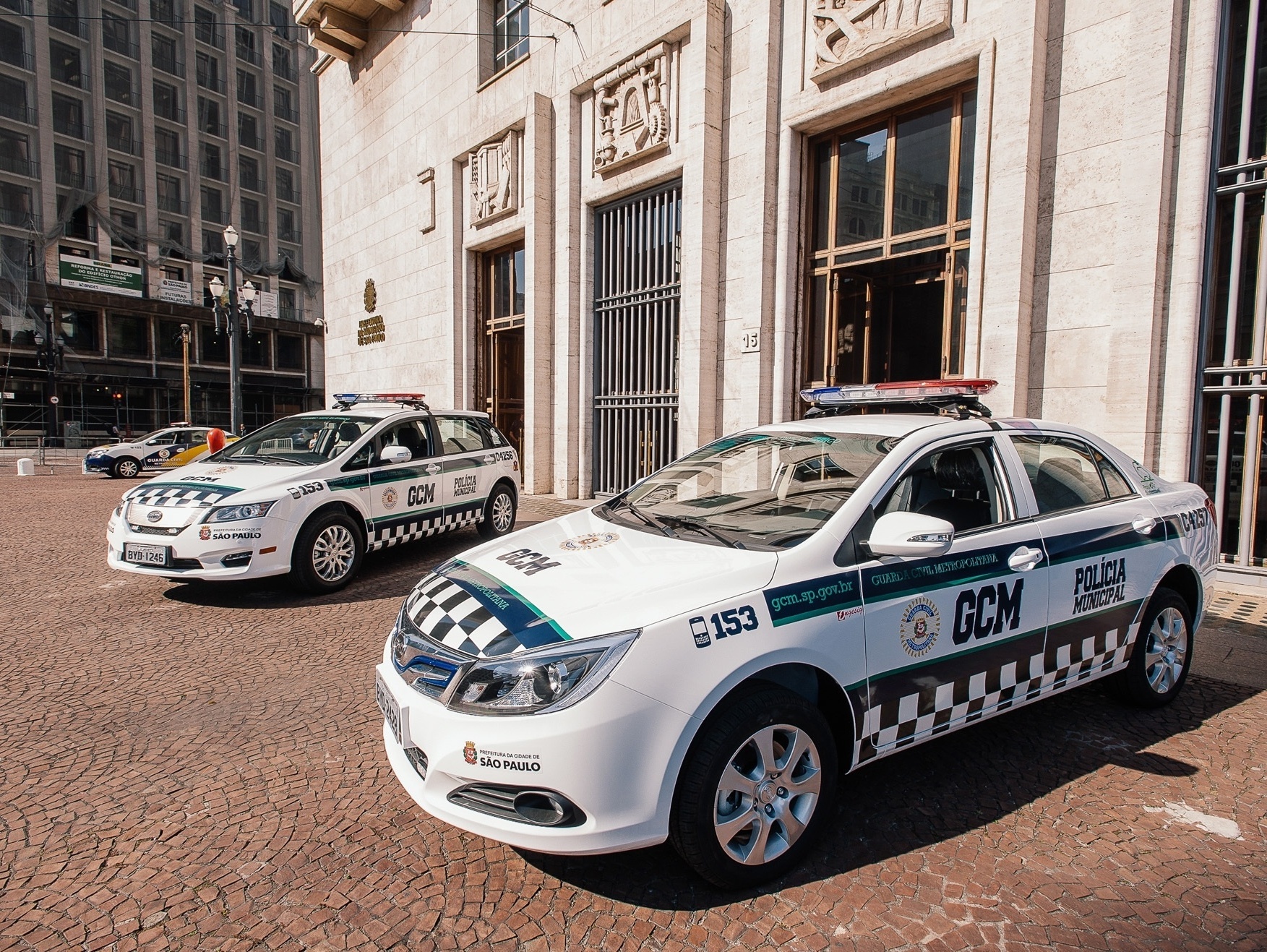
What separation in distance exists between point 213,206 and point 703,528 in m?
53.8

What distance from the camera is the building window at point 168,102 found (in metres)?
44.1

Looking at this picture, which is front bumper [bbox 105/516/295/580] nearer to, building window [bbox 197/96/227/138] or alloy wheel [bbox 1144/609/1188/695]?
alloy wheel [bbox 1144/609/1188/695]

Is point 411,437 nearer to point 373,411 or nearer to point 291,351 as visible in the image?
point 373,411

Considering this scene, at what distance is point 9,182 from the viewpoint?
124ft

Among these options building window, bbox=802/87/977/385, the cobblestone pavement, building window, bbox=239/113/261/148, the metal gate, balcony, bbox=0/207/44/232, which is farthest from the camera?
building window, bbox=239/113/261/148

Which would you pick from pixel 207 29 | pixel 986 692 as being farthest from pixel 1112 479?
pixel 207 29

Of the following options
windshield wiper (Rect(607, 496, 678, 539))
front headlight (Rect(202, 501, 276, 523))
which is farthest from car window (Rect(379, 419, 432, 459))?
windshield wiper (Rect(607, 496, 678, 539))

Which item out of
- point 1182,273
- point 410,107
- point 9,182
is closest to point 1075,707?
point 1182,273

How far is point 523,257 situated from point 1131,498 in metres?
13.4

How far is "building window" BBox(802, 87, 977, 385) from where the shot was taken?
8555 mm

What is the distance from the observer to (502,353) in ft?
54.0

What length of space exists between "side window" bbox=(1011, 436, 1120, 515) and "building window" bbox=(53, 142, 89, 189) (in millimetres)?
51147

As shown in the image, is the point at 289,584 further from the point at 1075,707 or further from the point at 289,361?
the point at 289,361

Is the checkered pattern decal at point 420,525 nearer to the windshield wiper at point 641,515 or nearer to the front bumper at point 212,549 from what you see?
the front bumper at point 212,549
